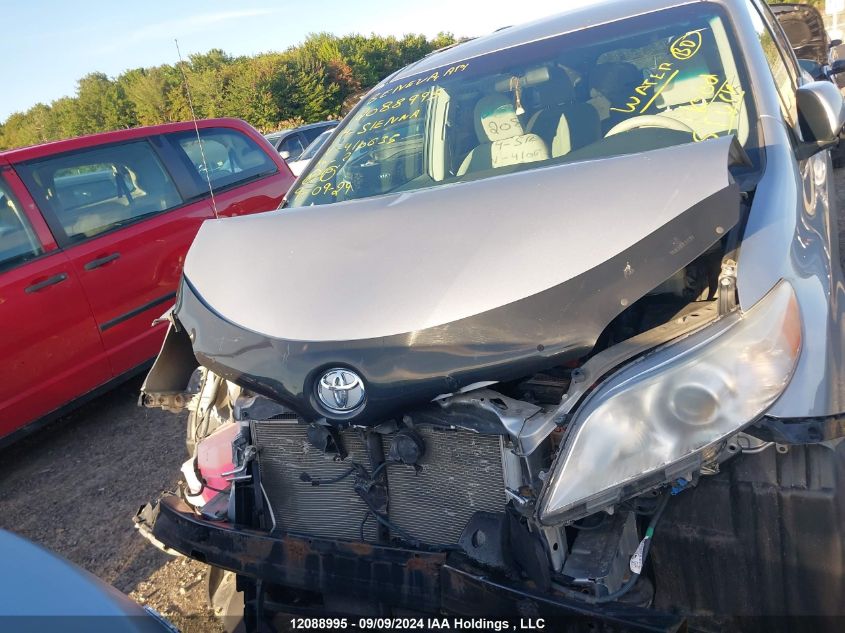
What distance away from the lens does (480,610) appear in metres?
1.64

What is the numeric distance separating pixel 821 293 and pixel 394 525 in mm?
1268

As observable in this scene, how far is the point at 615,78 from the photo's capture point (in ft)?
8.79

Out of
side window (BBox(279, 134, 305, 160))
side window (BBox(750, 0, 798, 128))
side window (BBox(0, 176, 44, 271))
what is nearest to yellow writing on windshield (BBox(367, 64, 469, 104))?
side window (BBox(750, 0, 798, 128))

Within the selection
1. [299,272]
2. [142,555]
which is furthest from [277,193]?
[299,272]

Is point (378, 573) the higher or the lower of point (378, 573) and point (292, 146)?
the lower

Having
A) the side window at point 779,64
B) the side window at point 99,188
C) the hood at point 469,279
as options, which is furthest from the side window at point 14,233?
the side window at point 779,64

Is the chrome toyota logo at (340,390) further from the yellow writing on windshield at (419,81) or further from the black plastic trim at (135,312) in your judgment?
the black plastic trim at (135,312)

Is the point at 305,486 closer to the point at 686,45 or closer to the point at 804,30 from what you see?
the point at 686,45

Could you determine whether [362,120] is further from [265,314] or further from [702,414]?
[702,414]

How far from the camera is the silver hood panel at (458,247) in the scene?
65.4 inches

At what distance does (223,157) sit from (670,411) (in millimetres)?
4596

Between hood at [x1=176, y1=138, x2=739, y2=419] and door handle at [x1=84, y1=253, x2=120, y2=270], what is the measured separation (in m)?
2.63

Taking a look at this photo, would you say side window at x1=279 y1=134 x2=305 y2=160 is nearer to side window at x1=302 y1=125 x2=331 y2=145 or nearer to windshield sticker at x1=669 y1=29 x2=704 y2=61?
side window at x1=302 y1=125 x2=331 y2=145

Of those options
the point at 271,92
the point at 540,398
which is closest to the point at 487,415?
the point at 540,398
